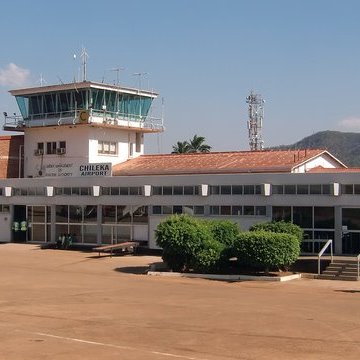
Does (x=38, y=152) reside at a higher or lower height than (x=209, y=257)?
higher

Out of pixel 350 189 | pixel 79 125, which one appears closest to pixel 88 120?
pixel 79 125

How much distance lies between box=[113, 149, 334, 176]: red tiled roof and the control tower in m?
2.32

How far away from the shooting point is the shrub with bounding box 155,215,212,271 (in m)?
31.8

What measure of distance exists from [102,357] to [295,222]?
24.4 metres

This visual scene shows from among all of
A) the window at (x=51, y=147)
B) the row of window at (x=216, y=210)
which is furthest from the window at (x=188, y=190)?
the window at (x=51, y=147)

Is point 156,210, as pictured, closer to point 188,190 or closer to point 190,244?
point 188,190

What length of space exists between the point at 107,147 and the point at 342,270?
23850mm

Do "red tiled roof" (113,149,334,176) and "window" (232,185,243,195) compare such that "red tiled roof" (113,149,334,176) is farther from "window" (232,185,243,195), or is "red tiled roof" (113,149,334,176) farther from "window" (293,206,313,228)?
"window" (293,206,313,228)

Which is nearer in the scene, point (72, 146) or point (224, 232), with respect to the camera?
point (224, 232)

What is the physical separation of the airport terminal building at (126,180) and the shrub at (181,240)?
20.4ft

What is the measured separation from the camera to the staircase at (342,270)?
30.4 m

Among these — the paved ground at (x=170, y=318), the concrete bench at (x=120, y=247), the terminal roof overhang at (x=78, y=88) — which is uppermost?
the terminal roof overhang at (x=78, y=88)

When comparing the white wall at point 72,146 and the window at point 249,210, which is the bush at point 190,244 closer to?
the window at point 249,210

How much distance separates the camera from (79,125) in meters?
48.2
